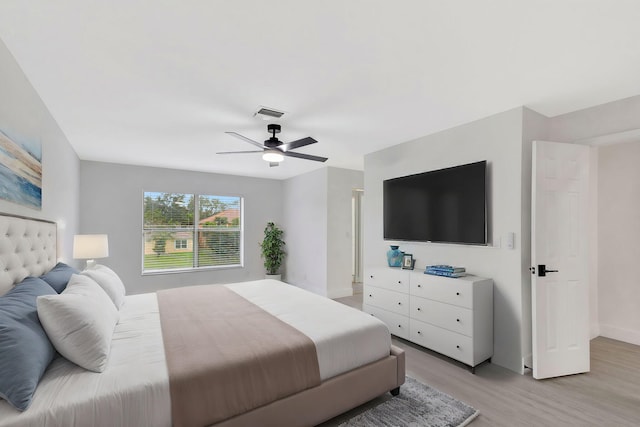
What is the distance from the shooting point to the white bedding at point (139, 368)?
4.34ft

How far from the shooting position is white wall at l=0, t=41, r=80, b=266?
1.96 m

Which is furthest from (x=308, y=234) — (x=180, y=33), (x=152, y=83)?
(x=180, y=33)

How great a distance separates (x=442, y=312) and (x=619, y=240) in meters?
2.64

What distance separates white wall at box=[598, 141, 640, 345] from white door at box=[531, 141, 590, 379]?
141 cm

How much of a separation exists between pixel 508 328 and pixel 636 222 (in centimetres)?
230

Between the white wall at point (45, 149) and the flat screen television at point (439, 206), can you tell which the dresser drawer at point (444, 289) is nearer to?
the flat screen television at point (439, 206)

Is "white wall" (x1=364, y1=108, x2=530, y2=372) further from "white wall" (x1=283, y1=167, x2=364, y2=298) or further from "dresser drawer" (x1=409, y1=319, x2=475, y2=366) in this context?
"white wall" (x1=283, y1=167, x2=364, y2=298)

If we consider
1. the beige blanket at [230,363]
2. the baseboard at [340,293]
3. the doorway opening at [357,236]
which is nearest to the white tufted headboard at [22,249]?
the beige blanket at [230,363]


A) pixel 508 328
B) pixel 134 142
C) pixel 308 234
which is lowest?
pixel 508 328

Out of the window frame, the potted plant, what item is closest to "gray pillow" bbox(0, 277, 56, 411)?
the window frame

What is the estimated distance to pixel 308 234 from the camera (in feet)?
20.1

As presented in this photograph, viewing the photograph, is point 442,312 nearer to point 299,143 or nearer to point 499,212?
point 499,212

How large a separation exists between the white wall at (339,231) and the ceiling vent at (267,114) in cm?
271

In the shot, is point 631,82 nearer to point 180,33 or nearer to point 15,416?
point 180,33
